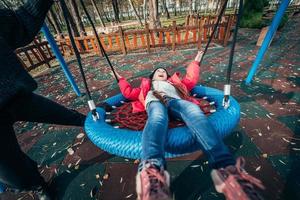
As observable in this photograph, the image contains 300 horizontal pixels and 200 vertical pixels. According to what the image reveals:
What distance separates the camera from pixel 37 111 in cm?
208

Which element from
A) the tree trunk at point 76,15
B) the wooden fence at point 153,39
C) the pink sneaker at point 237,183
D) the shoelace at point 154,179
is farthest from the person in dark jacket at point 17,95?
the tree trunk at point 76,15

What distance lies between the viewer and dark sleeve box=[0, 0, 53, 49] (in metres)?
1.80

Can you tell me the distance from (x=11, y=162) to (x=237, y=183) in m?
2.00

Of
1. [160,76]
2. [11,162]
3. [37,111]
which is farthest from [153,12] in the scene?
[11,162]

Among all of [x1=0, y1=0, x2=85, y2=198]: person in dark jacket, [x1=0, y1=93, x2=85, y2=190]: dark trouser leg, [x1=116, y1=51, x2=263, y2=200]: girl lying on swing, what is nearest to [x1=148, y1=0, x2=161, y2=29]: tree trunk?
[x1=0, y1=0, x2=85, y2=198]: person in dark jacket

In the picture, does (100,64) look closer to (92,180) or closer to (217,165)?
(92,180)

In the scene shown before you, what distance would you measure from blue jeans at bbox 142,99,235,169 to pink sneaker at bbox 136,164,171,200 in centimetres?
10

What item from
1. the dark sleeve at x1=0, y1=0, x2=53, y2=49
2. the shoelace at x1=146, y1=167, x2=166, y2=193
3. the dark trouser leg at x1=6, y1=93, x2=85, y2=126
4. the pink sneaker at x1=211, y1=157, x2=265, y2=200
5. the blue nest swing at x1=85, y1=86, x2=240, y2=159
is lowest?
the blue nest swing at x1=85, y1=86, x2=240, y2=159

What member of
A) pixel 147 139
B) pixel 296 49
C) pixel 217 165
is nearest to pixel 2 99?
pixel 147 139

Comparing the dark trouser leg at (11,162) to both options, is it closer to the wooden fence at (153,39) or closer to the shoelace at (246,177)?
the shoelace at (246,177)

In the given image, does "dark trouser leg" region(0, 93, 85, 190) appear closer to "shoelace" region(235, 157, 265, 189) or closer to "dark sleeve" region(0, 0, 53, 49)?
"dark sleeve" region(0, 0, 53, 49)

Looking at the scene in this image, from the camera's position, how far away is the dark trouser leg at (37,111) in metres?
1.90

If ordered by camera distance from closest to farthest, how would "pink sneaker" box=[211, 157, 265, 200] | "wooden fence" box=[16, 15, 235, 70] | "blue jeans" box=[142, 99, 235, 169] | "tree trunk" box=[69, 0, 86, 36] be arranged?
"pink sneaker" box=[211, 157, 265, 200]
"blue jeans" box=[142, 99, 235, 169]
"wooden fence" box=[16, 15, 235, 70]
"tree trunk" box=[69, 0, 86, 36]

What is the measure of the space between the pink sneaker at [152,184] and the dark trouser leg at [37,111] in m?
1.41
